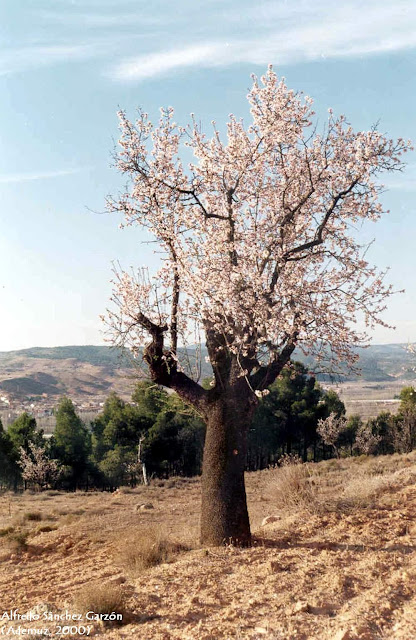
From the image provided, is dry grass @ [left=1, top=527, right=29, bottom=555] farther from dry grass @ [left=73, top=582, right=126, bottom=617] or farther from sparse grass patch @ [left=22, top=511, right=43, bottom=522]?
dry grass @ [left=73, top=582, right=126, bottom=617]

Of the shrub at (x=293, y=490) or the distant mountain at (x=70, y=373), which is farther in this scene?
the distant mountain at (x=70, y=373)

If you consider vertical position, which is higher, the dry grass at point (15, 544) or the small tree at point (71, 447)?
the dry grass at point (15, 544)

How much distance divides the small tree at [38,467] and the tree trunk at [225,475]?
88.3ft

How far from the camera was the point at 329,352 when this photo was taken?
10.5m

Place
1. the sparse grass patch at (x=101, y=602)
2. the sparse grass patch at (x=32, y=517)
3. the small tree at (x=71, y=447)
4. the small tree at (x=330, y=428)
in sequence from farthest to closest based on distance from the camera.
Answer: the small tree at (x=330, y=428) → the small tree at (x=71, y=447) → the sparse grass patch at (x=32, y=517) → the sparse grass patch at (x=101, y=602)

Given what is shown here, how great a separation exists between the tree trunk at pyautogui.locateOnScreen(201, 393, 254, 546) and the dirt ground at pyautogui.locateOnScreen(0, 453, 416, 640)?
430 mm

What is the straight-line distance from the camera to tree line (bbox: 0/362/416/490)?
36875 millimetres

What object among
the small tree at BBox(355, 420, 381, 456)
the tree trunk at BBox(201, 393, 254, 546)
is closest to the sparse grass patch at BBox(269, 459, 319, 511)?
the tree trunk at BBox(201, 393, 254, 546)

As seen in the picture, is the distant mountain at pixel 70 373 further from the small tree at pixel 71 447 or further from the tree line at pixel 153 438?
the small tree at pixel 71 447

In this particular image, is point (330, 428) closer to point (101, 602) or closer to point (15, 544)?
point (15, 544)

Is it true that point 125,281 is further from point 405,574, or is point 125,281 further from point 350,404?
point 350,404

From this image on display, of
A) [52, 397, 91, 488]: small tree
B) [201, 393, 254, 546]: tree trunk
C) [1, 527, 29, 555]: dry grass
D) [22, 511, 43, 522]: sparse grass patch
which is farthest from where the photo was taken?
[52, 397, 91, 488]: small tree

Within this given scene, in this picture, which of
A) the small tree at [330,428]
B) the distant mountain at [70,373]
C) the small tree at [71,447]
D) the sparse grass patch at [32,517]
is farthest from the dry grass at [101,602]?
the distant mountain at [70,373]

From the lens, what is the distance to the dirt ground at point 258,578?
557cm
